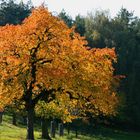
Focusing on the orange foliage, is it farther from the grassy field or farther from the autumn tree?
the grassy field

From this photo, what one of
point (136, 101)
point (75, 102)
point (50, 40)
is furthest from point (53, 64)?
point (136, 101)

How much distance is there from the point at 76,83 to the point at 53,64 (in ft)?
8.47

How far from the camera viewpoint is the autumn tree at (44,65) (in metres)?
38.0

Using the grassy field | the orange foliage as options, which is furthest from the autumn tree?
the grassy field

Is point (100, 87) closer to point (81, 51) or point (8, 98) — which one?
point (81, 51)

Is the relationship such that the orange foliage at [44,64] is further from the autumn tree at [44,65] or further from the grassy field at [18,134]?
the grassy field at [18,134]

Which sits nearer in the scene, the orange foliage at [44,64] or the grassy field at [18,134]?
the orange foliage at [44,64]

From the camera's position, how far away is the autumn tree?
38000 millimetres

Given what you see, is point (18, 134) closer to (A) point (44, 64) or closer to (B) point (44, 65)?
(A) point (44, 64)

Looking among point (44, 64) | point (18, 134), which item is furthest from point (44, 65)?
point (18, 134)

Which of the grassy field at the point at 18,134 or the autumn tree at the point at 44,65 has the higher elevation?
the autumn tree at the point at 44,65

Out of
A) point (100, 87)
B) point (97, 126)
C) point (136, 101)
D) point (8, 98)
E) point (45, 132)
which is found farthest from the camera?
point (136, 101)

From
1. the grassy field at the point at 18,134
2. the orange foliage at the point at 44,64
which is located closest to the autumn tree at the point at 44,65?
the orange foliage at the point at 44,64

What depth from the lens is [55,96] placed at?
1618 inches
